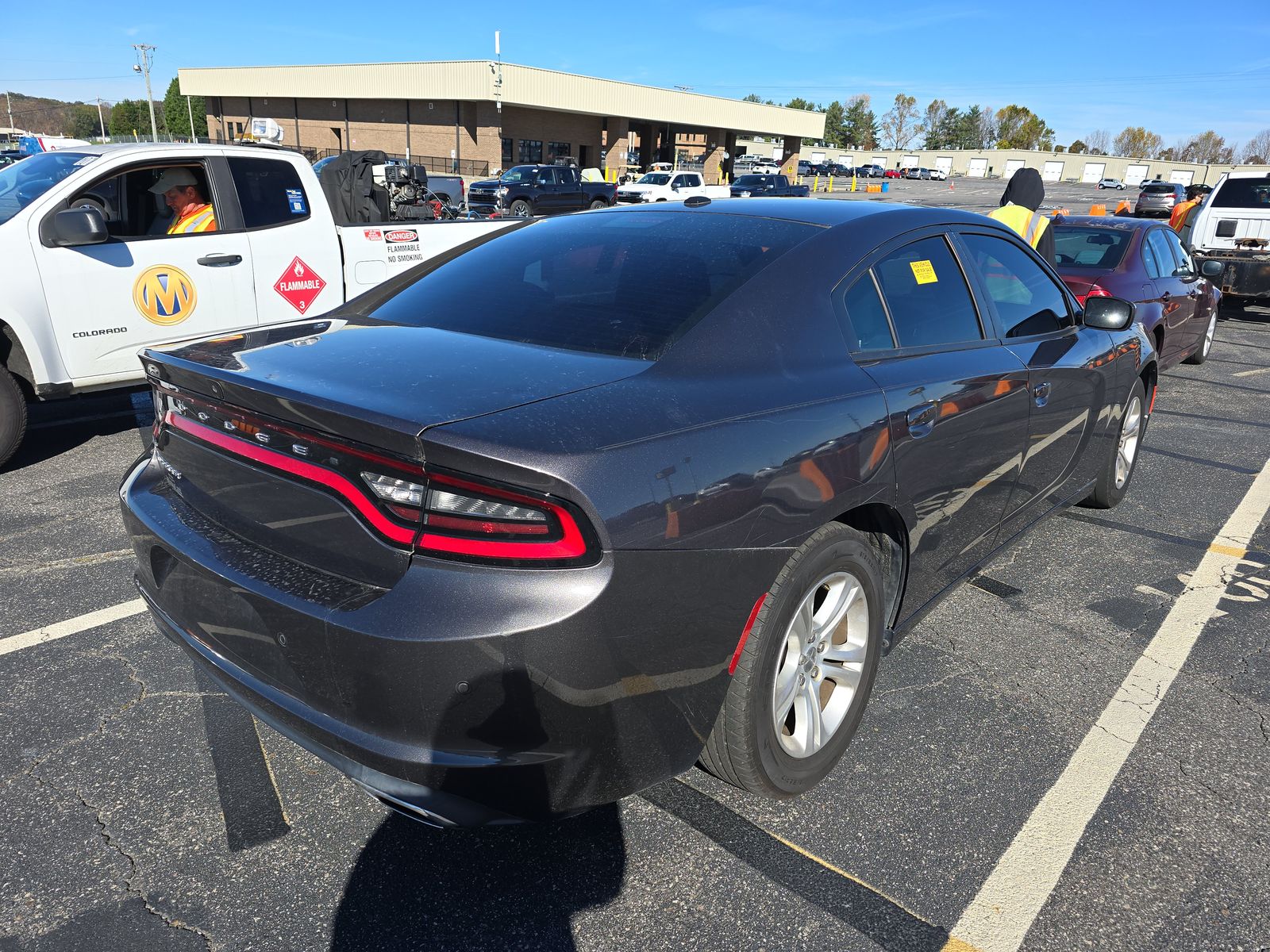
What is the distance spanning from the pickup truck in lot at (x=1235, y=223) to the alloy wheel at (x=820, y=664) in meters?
12.9

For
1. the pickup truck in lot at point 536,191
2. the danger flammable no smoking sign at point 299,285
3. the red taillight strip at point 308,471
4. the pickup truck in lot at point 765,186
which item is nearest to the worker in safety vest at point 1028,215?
the danger flammable no smoking sign at point 299,285

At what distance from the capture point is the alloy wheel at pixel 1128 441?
16.0 ft

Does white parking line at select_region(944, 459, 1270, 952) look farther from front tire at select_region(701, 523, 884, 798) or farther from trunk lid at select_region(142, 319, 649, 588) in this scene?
trunk lid at select_region(142, 319, 649, 588)

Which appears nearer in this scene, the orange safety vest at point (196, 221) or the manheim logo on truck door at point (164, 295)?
the manheim logo on truck door at point (164, 295)

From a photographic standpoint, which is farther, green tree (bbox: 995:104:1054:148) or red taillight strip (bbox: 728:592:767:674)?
green tree (bbox: 995:104:1054:148)

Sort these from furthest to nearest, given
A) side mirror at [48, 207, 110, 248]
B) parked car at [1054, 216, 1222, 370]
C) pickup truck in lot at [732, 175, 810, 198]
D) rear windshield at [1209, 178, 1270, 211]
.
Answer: pickup truck in lot at [732, 175, 810, 198] < rear windshield at [1209, 178, 1270, 211] < parked car at [1054, 216, 1222, 370] < side mirror at [48, 207, 110, 248]

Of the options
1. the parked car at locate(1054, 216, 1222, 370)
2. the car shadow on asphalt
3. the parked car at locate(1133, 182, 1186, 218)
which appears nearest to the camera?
the car shadow on asphalt

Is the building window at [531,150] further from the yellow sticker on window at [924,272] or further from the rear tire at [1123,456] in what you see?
the yellow sticker on window at [924,272]

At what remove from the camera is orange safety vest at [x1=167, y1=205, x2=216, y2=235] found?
5.85m

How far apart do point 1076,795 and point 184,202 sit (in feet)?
19.8

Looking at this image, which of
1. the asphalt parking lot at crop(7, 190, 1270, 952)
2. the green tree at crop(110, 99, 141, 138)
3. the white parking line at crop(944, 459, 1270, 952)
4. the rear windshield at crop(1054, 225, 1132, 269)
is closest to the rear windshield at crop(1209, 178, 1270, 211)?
the rear windshield at crop(1054, 225, 1132, 269)

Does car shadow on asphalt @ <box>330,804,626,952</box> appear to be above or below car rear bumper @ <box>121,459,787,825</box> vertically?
below

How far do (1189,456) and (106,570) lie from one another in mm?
6737

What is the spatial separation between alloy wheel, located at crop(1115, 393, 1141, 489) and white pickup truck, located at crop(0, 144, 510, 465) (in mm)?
4497
